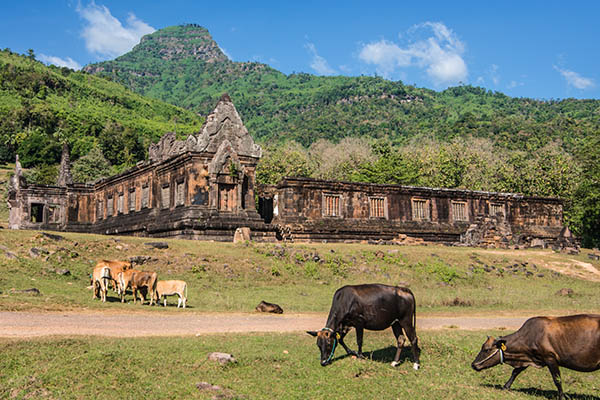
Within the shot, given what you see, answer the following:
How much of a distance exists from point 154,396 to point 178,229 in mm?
23335

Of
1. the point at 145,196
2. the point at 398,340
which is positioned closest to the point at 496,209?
the point at 145,196

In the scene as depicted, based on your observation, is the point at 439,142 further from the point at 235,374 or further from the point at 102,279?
the point at 235,374

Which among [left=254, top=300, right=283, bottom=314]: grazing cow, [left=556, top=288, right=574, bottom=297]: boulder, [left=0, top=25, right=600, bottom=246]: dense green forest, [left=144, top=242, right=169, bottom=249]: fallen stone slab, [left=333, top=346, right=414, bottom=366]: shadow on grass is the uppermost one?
[left=0, top=25, right=600, bottom=246]: dense green forest

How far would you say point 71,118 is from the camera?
116875mm

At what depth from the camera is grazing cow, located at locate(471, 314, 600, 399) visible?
9.12 meters

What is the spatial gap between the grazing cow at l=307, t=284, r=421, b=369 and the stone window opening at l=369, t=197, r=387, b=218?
28603 millimetres

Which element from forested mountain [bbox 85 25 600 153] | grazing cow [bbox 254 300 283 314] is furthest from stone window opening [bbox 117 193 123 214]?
forested mountain [bbox 85 25 600 153]

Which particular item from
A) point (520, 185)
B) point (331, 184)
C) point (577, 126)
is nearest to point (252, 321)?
point (331, 184)

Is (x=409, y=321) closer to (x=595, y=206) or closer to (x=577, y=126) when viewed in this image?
(x=595, y=206)

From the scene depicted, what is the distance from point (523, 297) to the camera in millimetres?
23438

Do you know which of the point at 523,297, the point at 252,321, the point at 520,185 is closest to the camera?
the point at 252,321

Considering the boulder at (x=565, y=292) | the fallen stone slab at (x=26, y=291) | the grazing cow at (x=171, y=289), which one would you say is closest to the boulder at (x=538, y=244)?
the boulder at (x=565, y=292)

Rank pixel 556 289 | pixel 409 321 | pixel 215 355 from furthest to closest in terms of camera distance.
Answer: pixel 556 289 → pixel 409 321 → pixel 215 355

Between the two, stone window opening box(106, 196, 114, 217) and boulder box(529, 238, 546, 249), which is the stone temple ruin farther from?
boulder box(529, 238, 546, 249)
